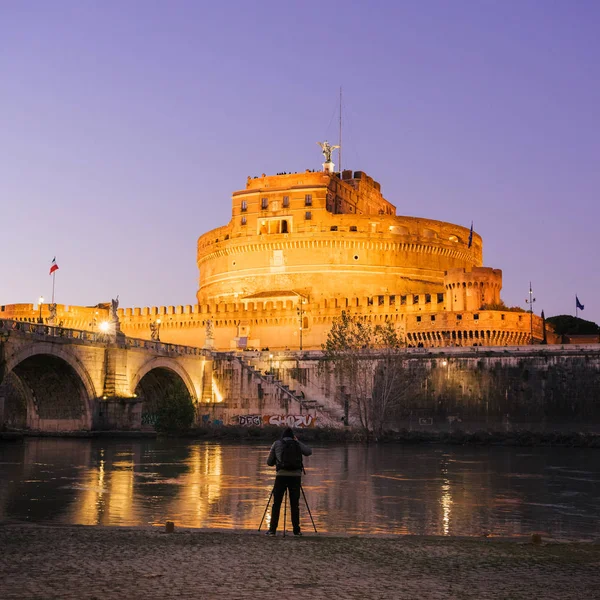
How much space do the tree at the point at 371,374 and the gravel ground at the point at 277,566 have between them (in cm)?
3904

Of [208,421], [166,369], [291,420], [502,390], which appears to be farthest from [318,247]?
[502,390]

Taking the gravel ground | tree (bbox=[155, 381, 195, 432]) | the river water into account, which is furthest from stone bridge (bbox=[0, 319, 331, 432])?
the gravel ground

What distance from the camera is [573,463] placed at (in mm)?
32125

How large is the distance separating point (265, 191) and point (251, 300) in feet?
42.8

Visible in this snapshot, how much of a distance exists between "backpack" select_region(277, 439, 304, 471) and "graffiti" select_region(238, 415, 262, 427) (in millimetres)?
43822

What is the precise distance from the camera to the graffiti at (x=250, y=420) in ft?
184

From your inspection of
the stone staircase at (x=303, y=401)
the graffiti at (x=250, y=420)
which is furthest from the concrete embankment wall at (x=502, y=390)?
the graffiti at (x=250, y=420)

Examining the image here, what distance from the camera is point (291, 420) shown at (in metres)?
54.8

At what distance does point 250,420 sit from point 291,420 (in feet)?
10.7

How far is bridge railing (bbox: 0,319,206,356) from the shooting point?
41.2 metres

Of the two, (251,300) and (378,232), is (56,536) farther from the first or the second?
(378,232)

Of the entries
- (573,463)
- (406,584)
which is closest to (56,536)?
(406,584)

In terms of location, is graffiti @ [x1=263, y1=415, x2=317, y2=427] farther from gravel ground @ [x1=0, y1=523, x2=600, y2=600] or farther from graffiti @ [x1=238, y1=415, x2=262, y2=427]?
gravel ground @ [x1=0, y1=523, x2=600, y2=600]

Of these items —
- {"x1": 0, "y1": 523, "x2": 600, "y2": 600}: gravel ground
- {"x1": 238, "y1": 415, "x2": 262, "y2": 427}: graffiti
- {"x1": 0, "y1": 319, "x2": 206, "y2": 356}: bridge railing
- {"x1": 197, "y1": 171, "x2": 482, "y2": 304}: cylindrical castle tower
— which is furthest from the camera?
{"x1": 197, "y1": 171, "x2": 482, "y2": 304}: cylindrical castle tower
